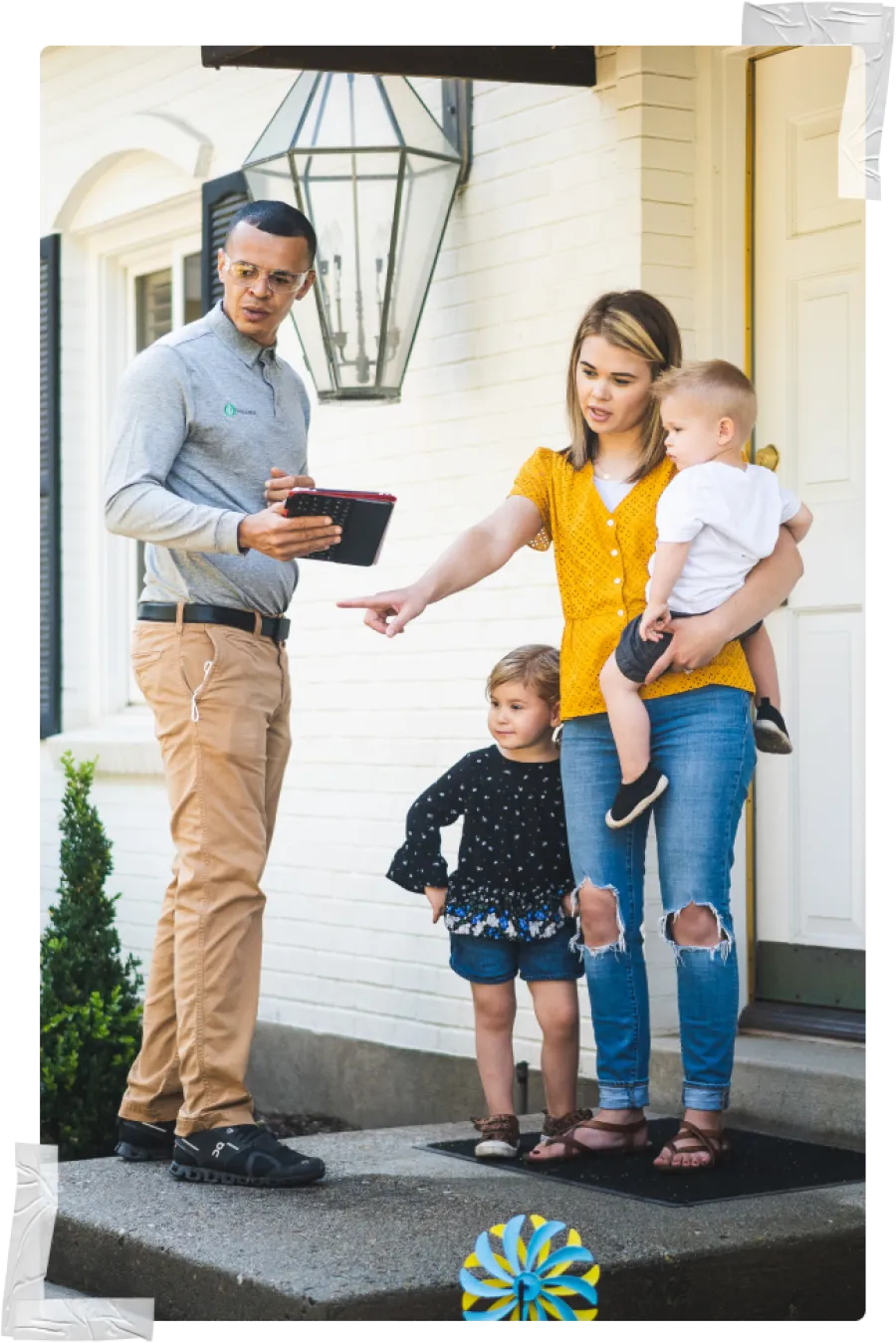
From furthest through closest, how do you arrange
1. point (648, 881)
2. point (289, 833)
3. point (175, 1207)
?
point (289, 833) → point (648, 881) → point (175, 1207)

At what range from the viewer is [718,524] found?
11.2 feet

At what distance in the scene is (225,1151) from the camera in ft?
11.5

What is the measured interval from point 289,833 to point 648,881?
1.34 m

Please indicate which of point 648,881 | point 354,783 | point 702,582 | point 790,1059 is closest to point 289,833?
point 354,783

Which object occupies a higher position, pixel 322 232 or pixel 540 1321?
pixel 322 232

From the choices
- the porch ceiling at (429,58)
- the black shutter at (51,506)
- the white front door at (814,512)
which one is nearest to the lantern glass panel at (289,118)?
the porch ceiling at (429,58)

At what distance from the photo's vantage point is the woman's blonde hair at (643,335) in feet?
11.8

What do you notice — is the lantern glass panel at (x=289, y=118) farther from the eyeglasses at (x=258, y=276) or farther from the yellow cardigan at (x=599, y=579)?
the yellow cardigan at (x=599, y=579)

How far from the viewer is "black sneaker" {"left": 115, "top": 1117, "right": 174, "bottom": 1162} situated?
379 cm

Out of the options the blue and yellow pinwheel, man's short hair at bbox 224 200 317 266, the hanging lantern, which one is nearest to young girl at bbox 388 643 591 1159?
the blue and yellow pinwheel

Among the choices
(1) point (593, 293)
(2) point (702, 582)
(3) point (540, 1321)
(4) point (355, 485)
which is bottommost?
(3) point (540, 1321)

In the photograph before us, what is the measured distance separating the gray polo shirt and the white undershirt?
1.93ft
